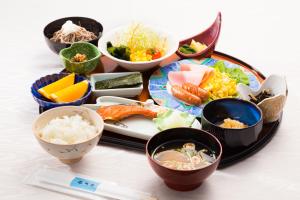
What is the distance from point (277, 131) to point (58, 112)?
960 mm

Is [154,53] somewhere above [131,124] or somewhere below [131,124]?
above

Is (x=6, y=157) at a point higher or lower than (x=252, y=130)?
lower

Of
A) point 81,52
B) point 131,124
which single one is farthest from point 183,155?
point 81,52

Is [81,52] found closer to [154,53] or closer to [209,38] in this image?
[154,53]

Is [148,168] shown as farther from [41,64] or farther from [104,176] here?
[41,64]

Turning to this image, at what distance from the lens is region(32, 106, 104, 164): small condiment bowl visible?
184 cm

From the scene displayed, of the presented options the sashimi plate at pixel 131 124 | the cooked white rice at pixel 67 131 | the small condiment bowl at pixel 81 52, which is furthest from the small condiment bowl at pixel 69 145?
the small condiment bowl at pixel 81 52

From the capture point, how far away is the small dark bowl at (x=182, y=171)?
1735 millimetres

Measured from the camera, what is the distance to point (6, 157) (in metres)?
2.06

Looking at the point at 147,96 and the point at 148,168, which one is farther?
the point at 147,96

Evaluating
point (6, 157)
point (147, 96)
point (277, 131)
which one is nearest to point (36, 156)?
point (6, 157)

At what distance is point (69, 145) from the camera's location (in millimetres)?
1825

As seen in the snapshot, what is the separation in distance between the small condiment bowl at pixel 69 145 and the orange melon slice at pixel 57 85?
248 mm

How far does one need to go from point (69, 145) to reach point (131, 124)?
1.31 ft
